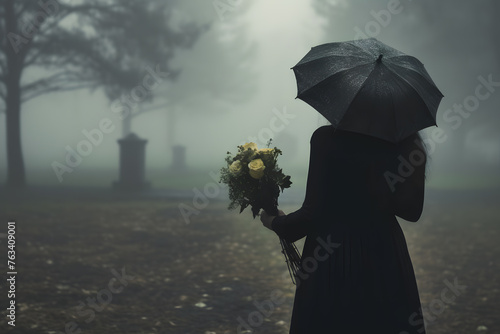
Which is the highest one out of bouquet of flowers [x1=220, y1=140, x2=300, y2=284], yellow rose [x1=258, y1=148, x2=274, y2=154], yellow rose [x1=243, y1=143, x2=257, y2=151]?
yellow rose [x1=243, y1=143, x2=257, y2=151]

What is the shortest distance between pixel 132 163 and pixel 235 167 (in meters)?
15.3

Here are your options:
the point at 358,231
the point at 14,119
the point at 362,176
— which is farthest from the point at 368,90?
the point at 14,119

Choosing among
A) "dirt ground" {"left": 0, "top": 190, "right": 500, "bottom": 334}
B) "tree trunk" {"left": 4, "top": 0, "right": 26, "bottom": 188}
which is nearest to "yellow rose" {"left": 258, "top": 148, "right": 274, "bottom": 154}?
"dirt ground" {"left": 0, "top": 190, "right": 500, "bottom": 334}

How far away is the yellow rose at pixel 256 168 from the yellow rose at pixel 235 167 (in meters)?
0.09

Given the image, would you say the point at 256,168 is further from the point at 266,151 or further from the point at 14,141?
the point at 14,141

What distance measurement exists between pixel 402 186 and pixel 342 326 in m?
0.66

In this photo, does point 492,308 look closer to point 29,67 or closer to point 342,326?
point 342,326

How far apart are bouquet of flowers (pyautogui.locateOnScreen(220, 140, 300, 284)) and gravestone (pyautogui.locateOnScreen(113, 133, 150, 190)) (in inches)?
588

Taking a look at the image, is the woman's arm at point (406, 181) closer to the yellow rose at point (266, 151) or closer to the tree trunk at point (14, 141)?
the yellow rose at point (266, 151)

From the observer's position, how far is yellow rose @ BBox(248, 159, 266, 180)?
8.32 feet

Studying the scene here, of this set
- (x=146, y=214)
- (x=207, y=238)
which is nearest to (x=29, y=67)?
(x=146, y=214)

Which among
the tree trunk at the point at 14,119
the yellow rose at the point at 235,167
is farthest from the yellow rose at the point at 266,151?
the tree trunk at the point at 14,119

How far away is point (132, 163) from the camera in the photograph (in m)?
17.4

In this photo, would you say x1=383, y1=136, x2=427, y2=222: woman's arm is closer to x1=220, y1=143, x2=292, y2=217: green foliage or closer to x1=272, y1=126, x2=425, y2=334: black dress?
x1=272, y1=126, x2=425, y2=334: black dress
